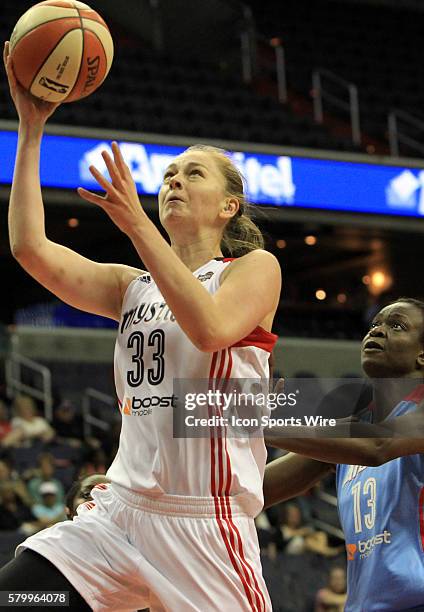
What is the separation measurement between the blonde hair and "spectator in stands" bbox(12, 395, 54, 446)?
8547 mm

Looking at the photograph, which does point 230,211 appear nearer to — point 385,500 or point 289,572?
point 385,500

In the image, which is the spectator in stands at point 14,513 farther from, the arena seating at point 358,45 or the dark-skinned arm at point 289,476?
the arena seating at point 358,45

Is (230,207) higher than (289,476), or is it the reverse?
(230,207)

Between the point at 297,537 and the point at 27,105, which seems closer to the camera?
the point at 27,105

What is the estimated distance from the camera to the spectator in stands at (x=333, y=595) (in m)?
8.95

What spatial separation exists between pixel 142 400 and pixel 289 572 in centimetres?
687

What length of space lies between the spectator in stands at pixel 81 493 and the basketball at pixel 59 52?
154cm

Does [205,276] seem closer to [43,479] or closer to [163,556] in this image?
[163,556]

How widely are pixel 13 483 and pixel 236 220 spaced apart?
7156 mm

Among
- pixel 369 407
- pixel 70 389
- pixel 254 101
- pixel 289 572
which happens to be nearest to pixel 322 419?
pixel 369 407

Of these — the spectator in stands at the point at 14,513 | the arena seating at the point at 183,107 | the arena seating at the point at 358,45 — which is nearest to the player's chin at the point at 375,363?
the spectator in stands at the point at 14,513

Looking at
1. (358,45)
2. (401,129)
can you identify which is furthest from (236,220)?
(358,45)

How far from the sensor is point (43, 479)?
408 inches

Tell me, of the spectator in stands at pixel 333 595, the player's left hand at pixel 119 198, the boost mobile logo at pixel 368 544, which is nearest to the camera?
the player's left hand at pixel 119 198
